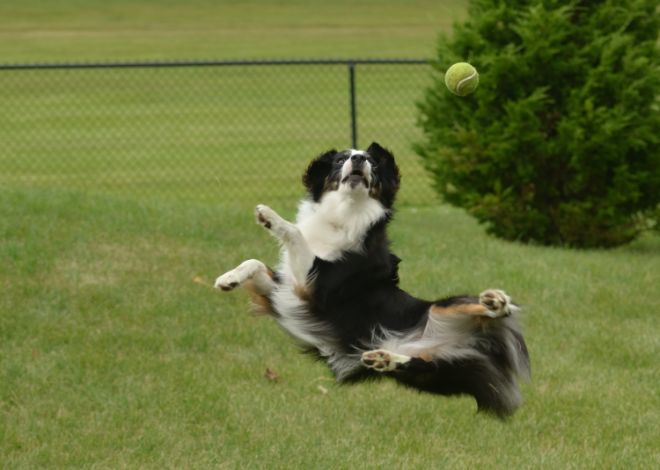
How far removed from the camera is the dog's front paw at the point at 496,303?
4973mm

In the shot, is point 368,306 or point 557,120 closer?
point 368,306

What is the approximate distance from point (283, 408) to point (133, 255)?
8.90 feet

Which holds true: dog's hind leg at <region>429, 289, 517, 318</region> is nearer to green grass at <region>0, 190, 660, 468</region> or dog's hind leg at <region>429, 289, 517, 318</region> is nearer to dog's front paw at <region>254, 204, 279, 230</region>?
dog's front paw at <region>254, 204, 279, 230</region>

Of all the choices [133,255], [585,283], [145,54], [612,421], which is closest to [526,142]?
[585,283]

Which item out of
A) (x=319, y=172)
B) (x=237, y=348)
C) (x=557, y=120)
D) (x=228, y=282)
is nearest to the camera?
(x=228, y=282)

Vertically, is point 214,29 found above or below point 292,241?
below

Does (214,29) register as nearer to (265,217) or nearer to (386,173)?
(386,173)

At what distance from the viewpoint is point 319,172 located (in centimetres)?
570

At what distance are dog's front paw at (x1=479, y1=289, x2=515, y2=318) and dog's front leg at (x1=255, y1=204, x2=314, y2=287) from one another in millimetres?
802

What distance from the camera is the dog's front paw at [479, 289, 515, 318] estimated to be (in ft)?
16.3

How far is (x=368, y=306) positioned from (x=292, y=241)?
0.44m

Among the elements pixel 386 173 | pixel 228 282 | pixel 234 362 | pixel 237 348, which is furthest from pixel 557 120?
pixel 228 282

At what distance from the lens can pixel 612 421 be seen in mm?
7074

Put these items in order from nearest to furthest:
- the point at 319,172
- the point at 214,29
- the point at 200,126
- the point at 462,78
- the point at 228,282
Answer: the point at 228,282 < the point at 319,172 < the point at 462,78 < the point at 200,126 < the point at 214,29
